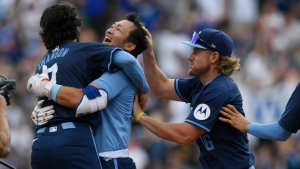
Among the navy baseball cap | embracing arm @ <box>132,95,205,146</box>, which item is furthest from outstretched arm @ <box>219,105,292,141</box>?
the navy baseball cap

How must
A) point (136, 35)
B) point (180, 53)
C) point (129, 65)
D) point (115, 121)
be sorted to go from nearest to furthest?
point (129, 65), point (115, 121), point (136, 35), point (180, 53)

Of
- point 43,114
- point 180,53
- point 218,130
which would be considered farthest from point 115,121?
point 180,53

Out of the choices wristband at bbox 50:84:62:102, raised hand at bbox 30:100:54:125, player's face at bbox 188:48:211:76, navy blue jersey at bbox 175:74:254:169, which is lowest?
navy blue jersey at bbox 175:74:254:169

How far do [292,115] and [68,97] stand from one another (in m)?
1.94

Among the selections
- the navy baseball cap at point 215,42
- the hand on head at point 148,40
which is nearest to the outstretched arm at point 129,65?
the hand on head at point 148,40

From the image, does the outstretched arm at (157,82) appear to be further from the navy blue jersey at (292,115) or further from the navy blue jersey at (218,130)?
the navy blue jersey at (292,115)

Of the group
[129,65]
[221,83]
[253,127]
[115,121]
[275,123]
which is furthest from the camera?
[221,83]

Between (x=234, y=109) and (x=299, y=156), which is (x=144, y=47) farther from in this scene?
(x=299, y=156)

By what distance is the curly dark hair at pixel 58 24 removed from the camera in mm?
7027

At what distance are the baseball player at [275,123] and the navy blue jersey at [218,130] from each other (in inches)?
4.1

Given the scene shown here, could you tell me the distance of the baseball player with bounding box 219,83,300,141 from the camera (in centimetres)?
707

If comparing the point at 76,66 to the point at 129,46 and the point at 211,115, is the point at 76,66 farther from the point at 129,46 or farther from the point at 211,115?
the point at 211,115

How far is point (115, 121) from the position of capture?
715 centimetres

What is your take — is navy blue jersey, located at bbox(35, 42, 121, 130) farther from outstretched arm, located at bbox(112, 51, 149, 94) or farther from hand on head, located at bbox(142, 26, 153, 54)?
hand on head, located at bbox(142, 26, 153, 54)
